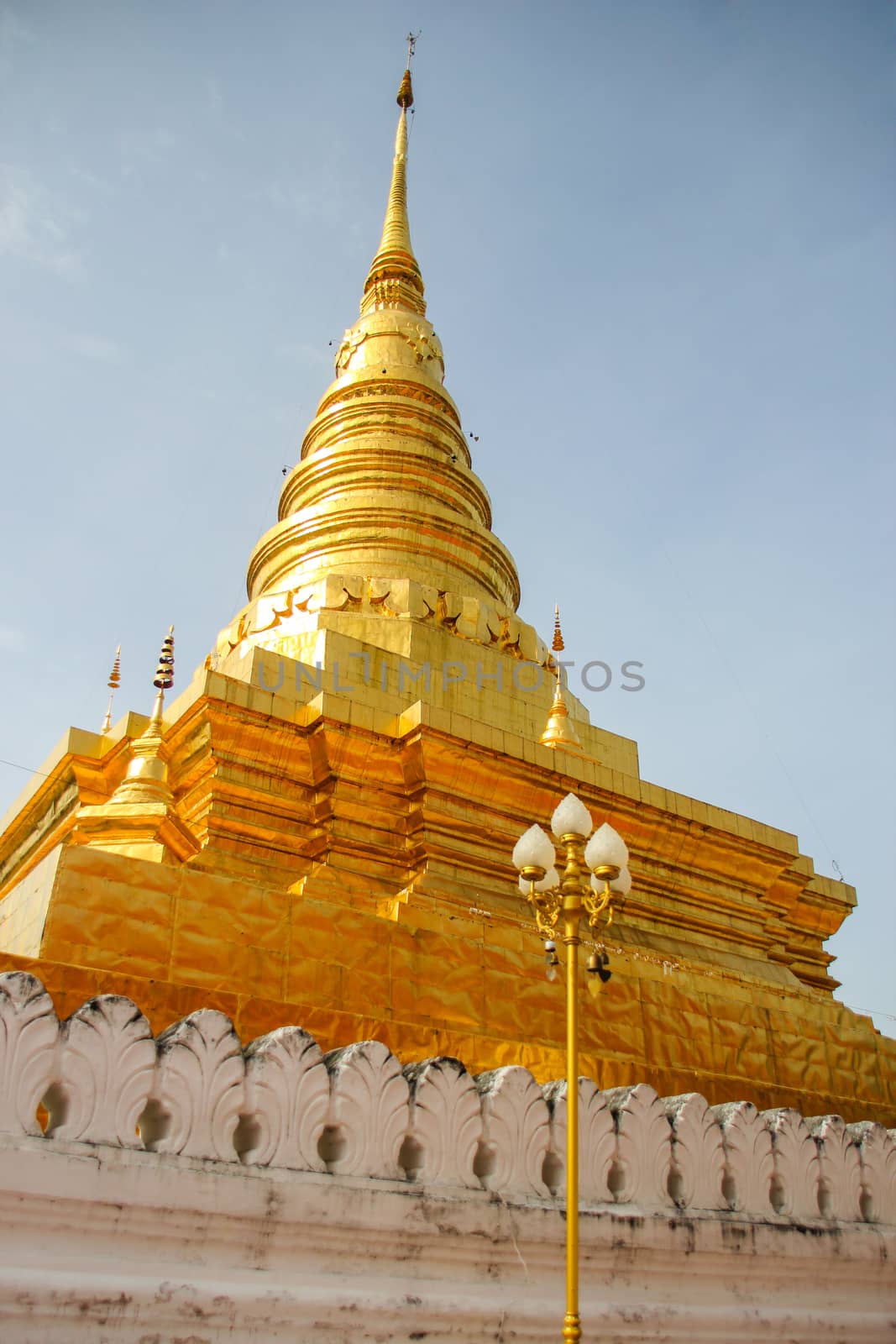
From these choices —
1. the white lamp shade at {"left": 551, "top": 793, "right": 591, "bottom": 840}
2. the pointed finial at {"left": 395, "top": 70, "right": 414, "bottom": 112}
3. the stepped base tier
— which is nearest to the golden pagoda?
the stepped base tier

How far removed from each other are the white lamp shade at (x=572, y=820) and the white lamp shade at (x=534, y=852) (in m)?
0.09

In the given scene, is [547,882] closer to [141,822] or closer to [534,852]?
[534,852]

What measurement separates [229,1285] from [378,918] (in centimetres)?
328

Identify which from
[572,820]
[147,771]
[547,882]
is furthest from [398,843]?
[572,820]

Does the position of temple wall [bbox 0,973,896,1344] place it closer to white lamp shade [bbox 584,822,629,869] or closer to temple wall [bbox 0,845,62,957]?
white lamp shade [bbox 584,822,629,869]

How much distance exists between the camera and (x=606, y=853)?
5.40 metres

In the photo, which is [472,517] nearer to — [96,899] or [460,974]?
[460,974]

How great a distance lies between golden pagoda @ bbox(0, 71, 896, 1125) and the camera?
6.60 meters

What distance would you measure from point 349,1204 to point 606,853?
6.27 feet

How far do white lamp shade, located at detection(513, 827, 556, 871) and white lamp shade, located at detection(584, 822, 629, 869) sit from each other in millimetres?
192

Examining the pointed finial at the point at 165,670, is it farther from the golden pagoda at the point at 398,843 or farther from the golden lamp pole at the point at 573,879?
the golden lamp pole at the point at 573,879

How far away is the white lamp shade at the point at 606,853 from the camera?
5.38 metres

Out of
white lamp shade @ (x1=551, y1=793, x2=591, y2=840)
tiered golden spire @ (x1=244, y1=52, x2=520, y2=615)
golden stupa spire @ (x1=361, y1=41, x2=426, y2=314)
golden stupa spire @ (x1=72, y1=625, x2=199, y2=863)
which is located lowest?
white lamp shade @ (x1=551, y1=793, x2=591, y2=840)

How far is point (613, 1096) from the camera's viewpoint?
5.95 meters
